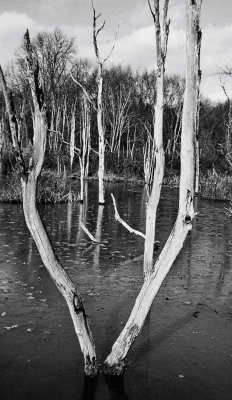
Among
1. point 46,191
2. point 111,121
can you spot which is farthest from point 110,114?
point 46,191

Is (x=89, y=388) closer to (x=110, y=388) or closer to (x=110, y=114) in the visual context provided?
(x=110, y=388)

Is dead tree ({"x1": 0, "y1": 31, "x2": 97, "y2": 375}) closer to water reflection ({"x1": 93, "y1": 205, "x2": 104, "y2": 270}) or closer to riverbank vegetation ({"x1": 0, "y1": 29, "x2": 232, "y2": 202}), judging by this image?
water reflection ({"x1": 93, "y1": 205, "x2": 104, "y2": 270})

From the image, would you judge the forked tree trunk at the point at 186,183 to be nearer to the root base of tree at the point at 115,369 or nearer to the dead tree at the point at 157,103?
the root base of tree at the point at 115,369

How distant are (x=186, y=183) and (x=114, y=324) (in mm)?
2919

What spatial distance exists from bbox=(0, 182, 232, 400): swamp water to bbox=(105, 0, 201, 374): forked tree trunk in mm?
800

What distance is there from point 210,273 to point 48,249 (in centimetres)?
547

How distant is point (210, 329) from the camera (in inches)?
231

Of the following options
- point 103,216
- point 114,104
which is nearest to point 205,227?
point 103,216

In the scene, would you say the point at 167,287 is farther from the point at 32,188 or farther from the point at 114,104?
the point at 114,104

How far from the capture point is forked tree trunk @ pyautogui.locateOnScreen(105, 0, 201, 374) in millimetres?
3750

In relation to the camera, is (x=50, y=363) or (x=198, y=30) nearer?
(x=198, y=30)

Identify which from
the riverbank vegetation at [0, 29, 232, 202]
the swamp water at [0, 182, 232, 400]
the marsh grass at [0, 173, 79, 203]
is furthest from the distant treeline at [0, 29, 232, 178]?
the swamp water at [0, 182, 232, 400]

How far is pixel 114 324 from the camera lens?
19.3 feet

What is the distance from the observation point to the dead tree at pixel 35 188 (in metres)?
3.49
